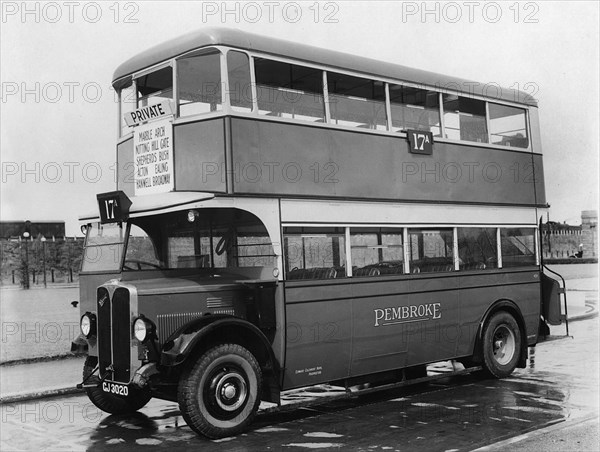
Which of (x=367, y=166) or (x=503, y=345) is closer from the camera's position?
(x=367, y=166)

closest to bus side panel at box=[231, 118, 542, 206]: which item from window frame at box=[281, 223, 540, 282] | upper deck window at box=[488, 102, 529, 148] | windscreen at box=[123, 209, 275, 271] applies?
upper deck window at box=[488, 102, 529, 148]

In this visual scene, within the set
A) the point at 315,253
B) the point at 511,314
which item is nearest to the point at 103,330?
the point at 315,253

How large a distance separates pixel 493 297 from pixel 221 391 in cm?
488

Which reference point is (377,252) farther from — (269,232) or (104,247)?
(104,247)

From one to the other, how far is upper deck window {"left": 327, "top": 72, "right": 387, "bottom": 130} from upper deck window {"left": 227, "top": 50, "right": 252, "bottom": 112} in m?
1.21

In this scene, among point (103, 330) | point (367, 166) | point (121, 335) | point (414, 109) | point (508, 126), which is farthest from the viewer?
point (508, 126)

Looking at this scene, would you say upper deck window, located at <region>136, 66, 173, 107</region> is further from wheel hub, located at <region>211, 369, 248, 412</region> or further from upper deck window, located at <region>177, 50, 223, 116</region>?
wheel hub, located at <region>211, 369, 248, 412</region>

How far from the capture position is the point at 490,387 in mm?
9562

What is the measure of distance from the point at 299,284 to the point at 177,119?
2.22 m

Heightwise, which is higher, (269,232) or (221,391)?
(269,232)

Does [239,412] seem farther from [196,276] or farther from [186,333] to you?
[196,276]

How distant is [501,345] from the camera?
10.5 m

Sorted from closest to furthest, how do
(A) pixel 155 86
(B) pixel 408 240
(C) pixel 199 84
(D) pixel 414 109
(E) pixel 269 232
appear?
1. (E) pixel 269 232
2. (C) pixel 199 84
3. (A) pixel 155 86
4. (B) pixel 408 240
5. (D) pixel 414 109

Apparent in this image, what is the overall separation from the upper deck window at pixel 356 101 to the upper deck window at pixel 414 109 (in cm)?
22
